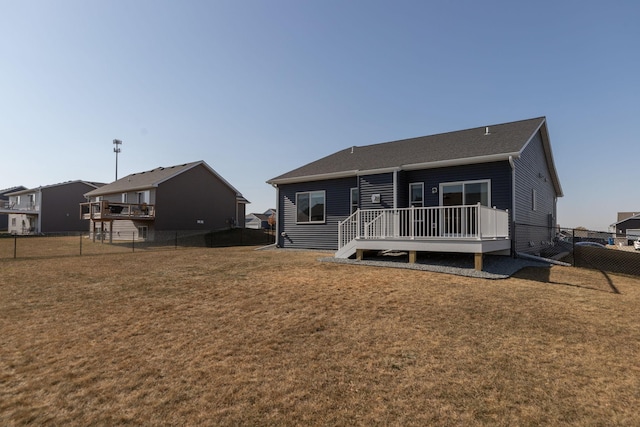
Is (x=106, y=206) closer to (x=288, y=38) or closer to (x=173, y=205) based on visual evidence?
(x=173, y=205)

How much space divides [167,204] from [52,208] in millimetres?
20615

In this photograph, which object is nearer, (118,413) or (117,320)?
(118,413)

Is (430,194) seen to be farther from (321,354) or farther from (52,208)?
(52,208)

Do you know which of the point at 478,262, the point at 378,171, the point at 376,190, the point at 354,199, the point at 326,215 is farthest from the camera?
the point at 326,215

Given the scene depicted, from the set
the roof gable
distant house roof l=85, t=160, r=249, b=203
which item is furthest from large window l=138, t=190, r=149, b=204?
the roof gable

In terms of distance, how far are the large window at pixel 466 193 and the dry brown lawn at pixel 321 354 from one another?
451cm

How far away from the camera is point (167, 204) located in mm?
24578

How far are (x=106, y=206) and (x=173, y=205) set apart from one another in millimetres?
4644

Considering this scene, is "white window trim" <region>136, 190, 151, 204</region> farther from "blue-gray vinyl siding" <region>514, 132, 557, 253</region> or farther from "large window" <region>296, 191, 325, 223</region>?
"blue-gray vinyl siding" <region>514, 132, 557, 253</region>

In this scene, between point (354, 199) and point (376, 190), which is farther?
point (354, 199)

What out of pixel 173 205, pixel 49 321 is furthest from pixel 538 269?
pixel 173 205

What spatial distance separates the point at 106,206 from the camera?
2131cm

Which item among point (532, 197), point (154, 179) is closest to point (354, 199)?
point (532, 197)

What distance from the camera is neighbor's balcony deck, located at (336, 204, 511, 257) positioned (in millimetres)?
8547
